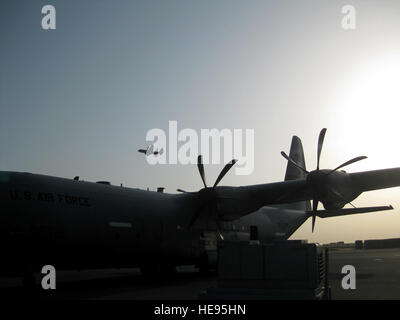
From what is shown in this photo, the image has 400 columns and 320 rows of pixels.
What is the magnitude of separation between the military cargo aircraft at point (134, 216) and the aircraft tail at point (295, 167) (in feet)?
22.5

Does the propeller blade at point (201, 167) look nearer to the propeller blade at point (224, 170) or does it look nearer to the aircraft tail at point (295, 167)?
the propeller blade at point (224, 170)

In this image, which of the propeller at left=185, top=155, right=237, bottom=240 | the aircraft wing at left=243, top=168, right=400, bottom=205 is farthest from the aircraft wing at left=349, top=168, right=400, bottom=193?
the propeller at left=185, top=155, right=237, bottom=240

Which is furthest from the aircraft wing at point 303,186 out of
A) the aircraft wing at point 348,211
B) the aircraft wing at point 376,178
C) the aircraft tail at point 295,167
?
the aircraft tail at point 295,167

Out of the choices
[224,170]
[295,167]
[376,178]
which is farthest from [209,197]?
[295,167]

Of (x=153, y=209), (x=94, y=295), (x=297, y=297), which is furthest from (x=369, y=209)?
(x=297, y=297)

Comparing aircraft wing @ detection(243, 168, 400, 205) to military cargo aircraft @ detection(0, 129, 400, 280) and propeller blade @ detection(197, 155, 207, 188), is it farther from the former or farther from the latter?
propeller blade @ detection(197, 155, 207, 188)

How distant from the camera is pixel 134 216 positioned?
19.4 meters

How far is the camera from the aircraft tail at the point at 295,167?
3353 centimetres

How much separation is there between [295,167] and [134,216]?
17.7 m

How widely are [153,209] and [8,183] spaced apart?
7.21 metres

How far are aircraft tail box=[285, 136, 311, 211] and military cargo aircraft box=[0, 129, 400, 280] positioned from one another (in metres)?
6.87

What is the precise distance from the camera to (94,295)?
1405cm
